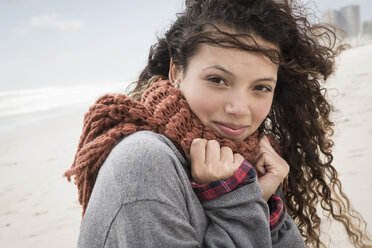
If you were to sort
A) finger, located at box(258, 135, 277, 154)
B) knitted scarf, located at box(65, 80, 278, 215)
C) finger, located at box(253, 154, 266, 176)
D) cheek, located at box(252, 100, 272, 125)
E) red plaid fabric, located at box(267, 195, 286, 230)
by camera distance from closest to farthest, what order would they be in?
knitted scarf, located at box(65, 80, 278, 215)
red plaid fabric, located at box(267, 195, 286, 230)
cheek, located at box(252, 100, 272, 125)
finger, located at box(253, 154, 266, 176)
finger, located at box(258, 135, 277, 154)

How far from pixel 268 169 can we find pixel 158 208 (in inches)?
33.2

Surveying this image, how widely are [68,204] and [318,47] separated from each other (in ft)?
11.1

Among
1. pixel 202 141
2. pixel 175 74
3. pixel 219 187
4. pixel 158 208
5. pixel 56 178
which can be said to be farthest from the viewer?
pixel 56 178

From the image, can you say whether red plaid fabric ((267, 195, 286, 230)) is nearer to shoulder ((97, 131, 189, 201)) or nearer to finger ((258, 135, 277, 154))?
finger ((258, 135, 277, 154))

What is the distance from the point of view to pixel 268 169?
1705 millimetres

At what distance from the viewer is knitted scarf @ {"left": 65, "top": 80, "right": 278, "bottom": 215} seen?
123 cm

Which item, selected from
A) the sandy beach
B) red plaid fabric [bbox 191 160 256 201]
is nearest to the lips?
red plaid fabric [bbox 191 160 256 201]

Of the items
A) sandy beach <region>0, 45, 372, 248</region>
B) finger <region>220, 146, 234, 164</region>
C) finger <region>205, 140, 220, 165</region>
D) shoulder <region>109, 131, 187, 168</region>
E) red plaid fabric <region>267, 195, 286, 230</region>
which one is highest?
shoulder <region>109, 131, 187, 168</region>

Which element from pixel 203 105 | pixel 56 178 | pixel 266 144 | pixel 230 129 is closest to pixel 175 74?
pixel 203 105

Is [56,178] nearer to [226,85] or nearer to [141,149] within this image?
[226,85]

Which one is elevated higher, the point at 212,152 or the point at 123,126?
the point at 123,126

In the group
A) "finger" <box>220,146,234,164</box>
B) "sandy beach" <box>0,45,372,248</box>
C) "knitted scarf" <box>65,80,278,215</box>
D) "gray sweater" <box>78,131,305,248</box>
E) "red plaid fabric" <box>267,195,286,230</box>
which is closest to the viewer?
"gray sweater" <box>78,131,305,248</box>

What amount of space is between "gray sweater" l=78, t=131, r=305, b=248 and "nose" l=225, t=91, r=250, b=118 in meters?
0.32

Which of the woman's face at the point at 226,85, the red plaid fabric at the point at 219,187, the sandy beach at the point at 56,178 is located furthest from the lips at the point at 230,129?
the sandy beach at the point at 56,178
